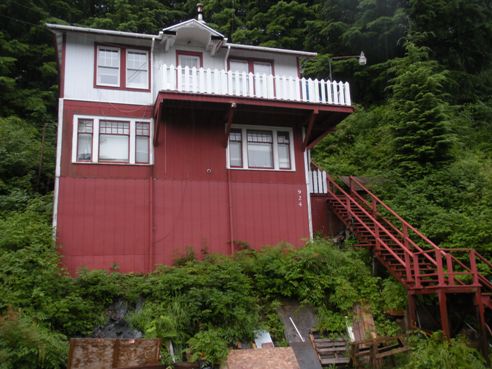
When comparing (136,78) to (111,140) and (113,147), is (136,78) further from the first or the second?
(113,147)

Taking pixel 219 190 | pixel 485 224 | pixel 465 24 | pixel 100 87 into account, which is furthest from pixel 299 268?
pixel 465 24

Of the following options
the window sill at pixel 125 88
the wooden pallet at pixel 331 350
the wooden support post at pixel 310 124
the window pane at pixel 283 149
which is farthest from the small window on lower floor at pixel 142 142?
the wooden pallet at pixel 331 350

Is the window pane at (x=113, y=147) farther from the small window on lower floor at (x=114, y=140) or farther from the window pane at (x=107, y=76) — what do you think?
the window pane at (x=107, y=76)

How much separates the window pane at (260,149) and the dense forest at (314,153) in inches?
158

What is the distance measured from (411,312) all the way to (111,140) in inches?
429

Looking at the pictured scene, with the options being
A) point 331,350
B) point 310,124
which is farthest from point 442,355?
point 310,124

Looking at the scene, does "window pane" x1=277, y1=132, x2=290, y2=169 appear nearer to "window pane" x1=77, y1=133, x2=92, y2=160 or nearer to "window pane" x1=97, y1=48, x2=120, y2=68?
"window pane" x1=97, y1=48, x2=120, y2=68

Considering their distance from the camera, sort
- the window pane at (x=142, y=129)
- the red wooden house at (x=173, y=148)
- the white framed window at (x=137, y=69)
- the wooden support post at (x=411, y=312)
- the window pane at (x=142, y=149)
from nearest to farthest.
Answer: the wooden support post at (x=411, y=312), the red wooden house at (x=173, y=148), the window pane at (x=142, y=149), the window pane at (x=142, y=129), the white framed window at (x=137, y=69)

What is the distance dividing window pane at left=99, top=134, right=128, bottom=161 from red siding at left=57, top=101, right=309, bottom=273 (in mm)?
384

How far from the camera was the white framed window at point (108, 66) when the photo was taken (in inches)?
717

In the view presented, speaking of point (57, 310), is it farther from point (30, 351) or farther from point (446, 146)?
point (446, 146)

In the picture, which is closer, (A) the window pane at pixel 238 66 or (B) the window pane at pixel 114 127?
(B) the window pane at pixel 114 127

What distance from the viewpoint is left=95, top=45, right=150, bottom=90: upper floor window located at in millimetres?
18234

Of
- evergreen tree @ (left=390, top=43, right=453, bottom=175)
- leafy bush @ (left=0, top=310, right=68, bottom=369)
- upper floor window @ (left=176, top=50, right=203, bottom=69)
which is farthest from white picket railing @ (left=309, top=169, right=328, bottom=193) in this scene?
leafy bush @ (left=0, top=310, right=68, bottom=369)
